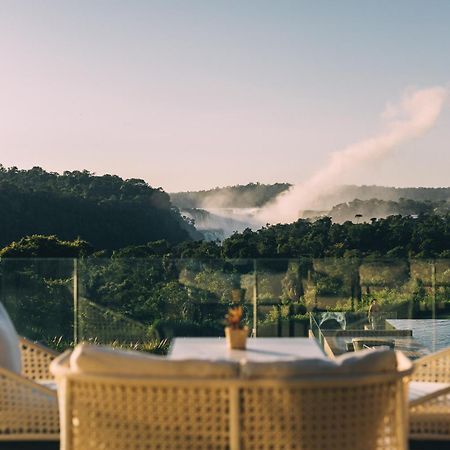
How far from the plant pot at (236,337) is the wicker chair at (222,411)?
1.87 metres

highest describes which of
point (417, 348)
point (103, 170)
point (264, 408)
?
point (103, 170)

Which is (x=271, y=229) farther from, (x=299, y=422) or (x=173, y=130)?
(x=299, y=422)

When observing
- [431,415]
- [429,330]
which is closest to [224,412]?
[431,415]

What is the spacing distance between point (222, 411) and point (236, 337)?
1919 millimetres

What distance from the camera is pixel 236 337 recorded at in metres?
4.61

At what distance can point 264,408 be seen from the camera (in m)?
2.67

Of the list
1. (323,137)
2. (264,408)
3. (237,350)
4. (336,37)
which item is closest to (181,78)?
(336,37)

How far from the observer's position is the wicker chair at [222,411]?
2652 millimetres

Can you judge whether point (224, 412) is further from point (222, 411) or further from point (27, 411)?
point (27, 411)

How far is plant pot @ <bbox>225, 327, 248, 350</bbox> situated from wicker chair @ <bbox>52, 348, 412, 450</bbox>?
187cm

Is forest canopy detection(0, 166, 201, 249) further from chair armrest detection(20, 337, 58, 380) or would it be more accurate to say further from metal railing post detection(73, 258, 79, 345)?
chair armrest detection(20, 337, 58, 380)

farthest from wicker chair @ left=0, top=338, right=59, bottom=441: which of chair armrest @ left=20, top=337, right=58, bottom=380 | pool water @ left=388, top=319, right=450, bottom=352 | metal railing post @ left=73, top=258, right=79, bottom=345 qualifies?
pool water @ left=388, top=319, right=450, bottom=352

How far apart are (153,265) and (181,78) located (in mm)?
13353

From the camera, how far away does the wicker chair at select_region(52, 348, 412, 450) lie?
2.65 m
